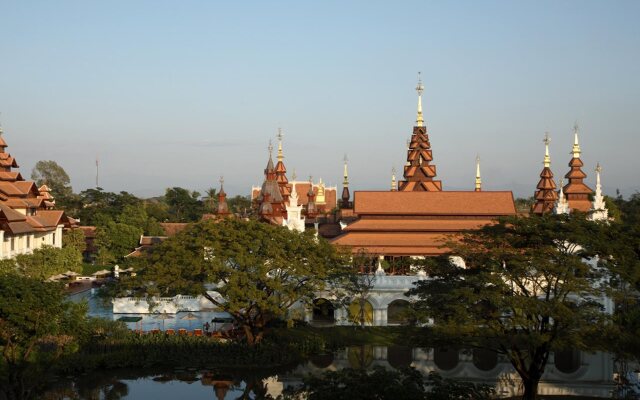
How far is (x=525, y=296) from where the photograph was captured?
24188 millimetres

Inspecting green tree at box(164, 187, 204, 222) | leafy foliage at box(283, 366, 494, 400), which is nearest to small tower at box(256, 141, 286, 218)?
leafy foliage at box(283, 366, 494, 400)

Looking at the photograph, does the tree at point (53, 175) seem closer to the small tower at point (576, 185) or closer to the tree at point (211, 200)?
the tree at point (211, 200)

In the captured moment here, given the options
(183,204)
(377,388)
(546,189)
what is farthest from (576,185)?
(183,204)

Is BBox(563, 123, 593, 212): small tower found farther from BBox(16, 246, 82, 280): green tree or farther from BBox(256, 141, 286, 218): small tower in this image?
BBox(16, 246, 82, 280): green tree

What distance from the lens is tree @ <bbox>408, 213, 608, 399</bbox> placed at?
77.1 ft

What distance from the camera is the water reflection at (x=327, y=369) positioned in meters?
27.1

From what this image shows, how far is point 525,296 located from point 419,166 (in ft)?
114

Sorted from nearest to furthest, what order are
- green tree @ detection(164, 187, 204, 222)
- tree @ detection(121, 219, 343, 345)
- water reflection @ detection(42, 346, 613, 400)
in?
water reflection @ detection(42, 346, 613, 400) < tree @ detection(121, 219, 343, 345) < green tree @ detection(164, 187, 204, 222)

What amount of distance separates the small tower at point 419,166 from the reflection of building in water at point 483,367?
2412 centimetres

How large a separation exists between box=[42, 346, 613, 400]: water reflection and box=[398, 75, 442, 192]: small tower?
24.4 meters

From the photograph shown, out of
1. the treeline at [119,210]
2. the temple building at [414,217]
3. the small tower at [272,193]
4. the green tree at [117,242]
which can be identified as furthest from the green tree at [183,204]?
the temple building at [414,217]

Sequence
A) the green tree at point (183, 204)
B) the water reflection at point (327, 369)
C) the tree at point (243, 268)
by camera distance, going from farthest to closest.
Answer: the green tree at point (183, 204) < the tree at point (243, 268) < the water reflection at point (327, 369)

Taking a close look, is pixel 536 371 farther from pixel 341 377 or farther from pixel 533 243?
pixel 341 377

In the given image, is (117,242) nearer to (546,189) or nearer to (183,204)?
(546,189)
